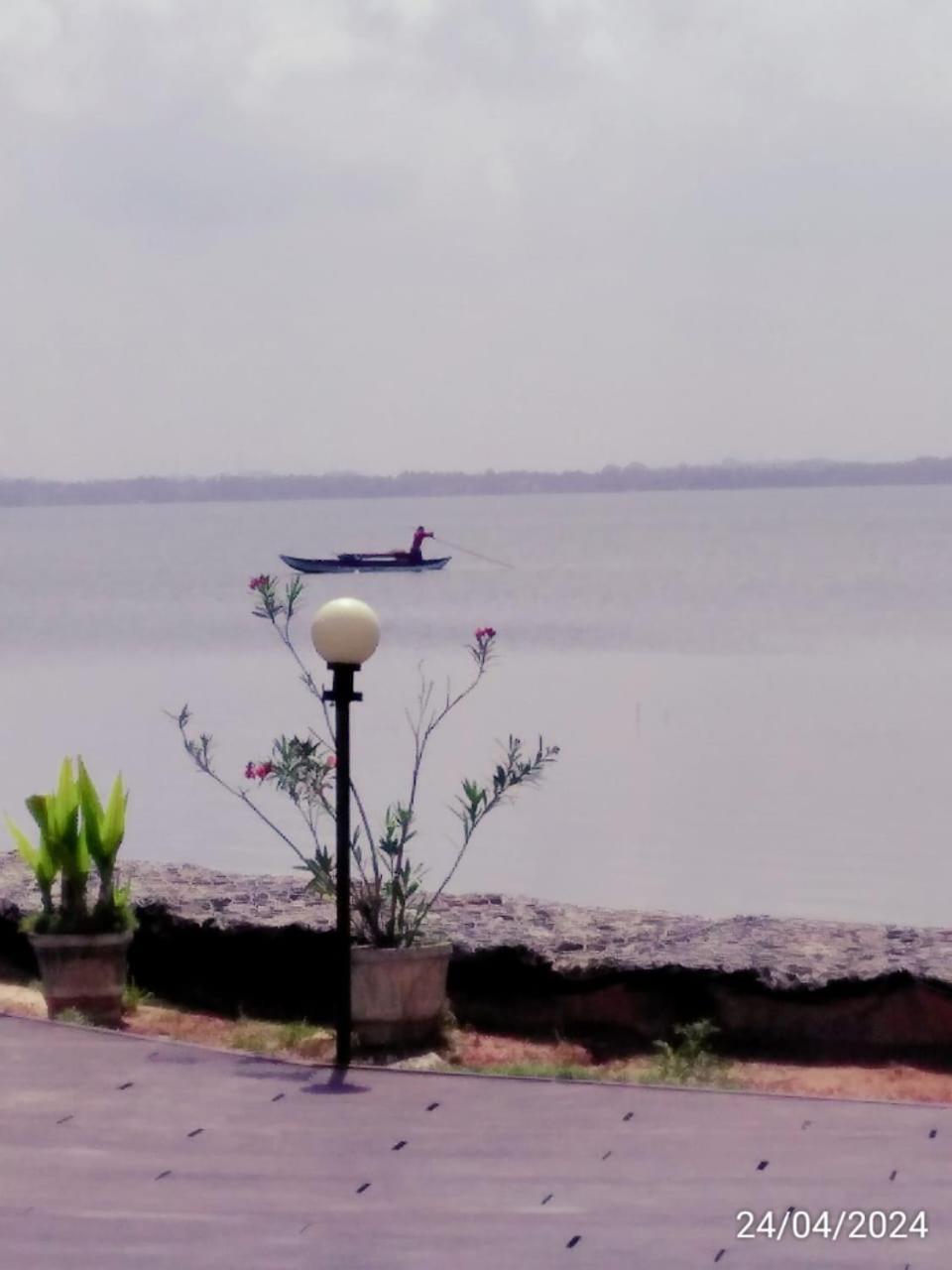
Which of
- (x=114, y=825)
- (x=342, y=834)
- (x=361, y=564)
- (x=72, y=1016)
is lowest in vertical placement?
(x=361, y=564)

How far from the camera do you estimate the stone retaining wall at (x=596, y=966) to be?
26.3 ft

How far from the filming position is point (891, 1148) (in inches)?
226

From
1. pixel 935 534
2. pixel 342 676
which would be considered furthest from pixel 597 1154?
pixel 935 534

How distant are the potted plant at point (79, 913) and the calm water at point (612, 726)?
19.9 ft

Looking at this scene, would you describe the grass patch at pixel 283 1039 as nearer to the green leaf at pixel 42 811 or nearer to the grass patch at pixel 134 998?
the grass patch at pixel 134 998

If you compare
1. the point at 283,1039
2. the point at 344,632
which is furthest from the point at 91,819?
the point at 344,632

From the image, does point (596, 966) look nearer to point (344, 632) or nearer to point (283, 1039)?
point (283, 1039)

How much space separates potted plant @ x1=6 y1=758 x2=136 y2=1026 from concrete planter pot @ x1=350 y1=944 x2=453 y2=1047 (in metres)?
1.04

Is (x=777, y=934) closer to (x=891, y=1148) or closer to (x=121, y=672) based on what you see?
(x=891, y=1148)

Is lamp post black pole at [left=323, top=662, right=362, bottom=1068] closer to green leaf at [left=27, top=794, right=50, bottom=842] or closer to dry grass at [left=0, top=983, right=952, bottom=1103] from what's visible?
dry grass at [left=0, top=983, right=952, bottom=1103]

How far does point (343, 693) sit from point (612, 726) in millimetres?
20720

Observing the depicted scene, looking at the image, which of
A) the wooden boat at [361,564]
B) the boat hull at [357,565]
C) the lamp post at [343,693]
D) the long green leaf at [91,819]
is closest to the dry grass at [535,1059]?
the lamp post at [343,693]

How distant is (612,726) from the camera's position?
27922mm

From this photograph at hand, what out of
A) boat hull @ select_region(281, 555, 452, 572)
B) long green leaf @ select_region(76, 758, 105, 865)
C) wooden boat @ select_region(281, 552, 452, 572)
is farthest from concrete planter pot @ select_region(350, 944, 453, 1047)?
wooden boat @ select_region(281, 552, 452, 572)
